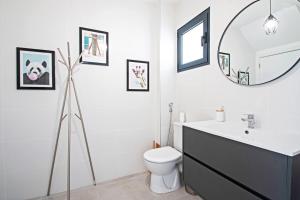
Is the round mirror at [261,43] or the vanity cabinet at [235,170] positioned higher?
the round mirror at [261,43]

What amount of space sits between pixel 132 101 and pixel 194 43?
3.83 ft

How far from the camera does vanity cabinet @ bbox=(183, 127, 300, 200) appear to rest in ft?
2.75

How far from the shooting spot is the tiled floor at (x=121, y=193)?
5.66 ft

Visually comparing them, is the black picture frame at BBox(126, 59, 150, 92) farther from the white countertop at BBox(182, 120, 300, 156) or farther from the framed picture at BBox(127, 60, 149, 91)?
the white countertop at BBox(182, 120, 300, 156)

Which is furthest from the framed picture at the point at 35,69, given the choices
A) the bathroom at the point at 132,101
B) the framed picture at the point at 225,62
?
the framed picture at the point at 225,62

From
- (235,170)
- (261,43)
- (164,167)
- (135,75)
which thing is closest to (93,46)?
(135,75)

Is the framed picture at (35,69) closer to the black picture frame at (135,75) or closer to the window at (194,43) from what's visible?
the black picture frame at (135,75)

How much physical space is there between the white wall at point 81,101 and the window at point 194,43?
362mm

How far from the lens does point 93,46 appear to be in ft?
6.40

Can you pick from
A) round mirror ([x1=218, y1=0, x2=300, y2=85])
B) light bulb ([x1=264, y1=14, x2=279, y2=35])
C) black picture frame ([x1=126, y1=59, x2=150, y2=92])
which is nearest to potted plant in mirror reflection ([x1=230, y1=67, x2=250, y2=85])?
round mirror ([x1=218, y1=0, x2=300, y2=85])

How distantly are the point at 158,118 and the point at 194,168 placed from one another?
3.06ft

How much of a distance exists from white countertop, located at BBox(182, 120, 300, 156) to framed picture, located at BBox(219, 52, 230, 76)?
0.53 meters

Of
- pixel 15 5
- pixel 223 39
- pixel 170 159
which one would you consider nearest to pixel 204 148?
pixel 170 159

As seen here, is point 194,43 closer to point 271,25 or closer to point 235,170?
point 271,25
